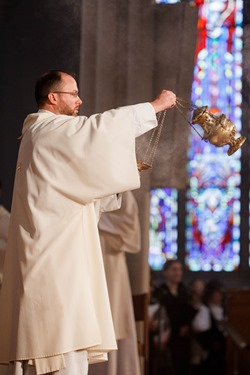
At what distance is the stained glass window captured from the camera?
11.6m

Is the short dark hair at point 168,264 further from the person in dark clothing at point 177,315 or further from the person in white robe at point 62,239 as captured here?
the person in white robe at point 62,239

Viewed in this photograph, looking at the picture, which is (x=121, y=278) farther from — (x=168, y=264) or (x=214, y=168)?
(x=214, y=168)

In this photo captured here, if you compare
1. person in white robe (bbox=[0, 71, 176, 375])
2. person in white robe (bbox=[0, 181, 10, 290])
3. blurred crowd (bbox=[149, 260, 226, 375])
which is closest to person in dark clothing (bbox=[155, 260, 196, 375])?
blurred crowd (bbox=[149, 260, 226, 375])

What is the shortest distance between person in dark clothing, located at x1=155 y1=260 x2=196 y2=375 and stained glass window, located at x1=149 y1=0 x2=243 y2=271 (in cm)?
135

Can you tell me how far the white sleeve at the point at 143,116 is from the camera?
→ 4.88m

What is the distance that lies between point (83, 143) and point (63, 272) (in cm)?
55

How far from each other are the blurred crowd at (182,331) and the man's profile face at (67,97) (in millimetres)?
5287

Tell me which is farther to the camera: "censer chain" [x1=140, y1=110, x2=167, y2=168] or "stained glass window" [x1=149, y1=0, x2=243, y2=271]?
"stained glass window" [x1=149, y1=0, x2=243, y2=271]

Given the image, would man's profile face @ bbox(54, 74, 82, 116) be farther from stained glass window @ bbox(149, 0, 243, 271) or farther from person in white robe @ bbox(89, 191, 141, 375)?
stained glass window @ bbox(149, 0, 243, 271)

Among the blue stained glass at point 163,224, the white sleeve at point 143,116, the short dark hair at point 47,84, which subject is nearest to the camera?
the white sleeve at point 143,116

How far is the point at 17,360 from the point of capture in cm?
475

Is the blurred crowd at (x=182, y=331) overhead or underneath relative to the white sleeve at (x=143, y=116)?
underneath

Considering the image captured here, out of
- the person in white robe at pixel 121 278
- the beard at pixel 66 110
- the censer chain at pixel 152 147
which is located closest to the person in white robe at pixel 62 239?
the beard at pixel 66 110

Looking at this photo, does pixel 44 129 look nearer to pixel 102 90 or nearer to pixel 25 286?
pixel 25 286
